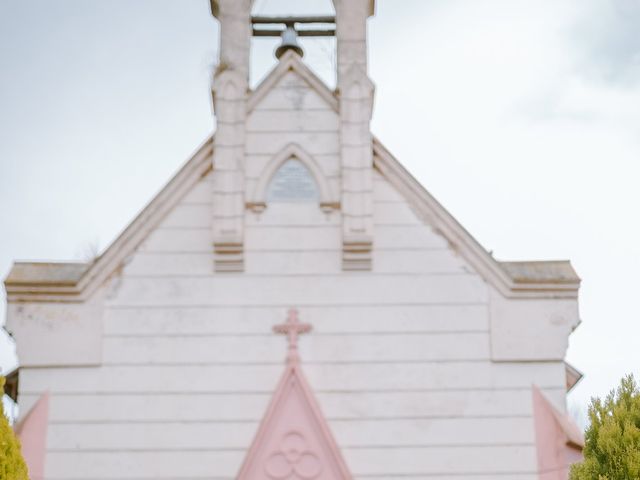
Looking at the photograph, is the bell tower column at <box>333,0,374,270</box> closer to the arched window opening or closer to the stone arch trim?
the stone arch trim

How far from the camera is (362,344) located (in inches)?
480

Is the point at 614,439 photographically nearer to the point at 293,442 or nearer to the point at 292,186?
the point at 293,442

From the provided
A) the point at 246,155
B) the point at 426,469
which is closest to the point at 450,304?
the point at 426,469

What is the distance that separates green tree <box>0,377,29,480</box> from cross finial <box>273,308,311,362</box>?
310 centimetres

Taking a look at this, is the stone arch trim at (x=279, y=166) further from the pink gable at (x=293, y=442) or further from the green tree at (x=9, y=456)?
the green tree at (x=9, y=456)

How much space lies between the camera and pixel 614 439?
10.3 metres

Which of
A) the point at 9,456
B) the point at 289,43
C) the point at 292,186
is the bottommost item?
the point at 9,456

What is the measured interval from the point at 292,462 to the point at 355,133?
371 cm

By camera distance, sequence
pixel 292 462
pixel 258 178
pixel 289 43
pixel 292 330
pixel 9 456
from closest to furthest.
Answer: pixel 9 456 < pixel 292 462 < pixel 292 330 < pixel 258 178 < pixel 289 43

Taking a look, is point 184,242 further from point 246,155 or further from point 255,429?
A: point 255,429

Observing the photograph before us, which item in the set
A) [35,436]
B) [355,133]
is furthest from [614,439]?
[35,436]

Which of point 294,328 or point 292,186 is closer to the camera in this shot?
point 294,328

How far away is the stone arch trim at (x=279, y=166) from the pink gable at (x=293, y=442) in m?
1.77

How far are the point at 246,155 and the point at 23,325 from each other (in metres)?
3.09
